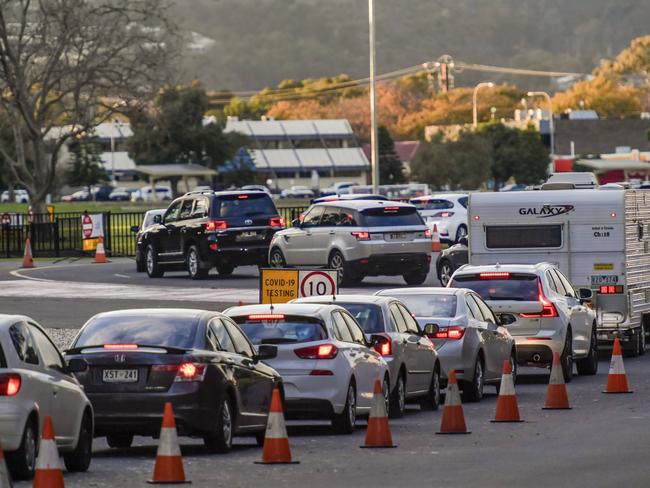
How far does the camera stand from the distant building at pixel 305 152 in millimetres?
167875

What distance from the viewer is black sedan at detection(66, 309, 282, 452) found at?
15023 millimetres

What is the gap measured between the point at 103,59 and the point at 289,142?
115 metres

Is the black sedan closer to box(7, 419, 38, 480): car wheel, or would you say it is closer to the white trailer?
box(7, 419, 38, 480): car wheel

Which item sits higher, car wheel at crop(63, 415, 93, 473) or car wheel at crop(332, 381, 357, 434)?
car wheel at crop(63, 415, 93, 473)

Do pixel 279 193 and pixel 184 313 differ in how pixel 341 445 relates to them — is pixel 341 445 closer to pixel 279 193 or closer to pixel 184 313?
pixel 184 313

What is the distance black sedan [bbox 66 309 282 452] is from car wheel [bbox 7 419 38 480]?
6.38 feet

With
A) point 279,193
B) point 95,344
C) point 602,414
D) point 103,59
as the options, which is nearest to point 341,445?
point 95,344

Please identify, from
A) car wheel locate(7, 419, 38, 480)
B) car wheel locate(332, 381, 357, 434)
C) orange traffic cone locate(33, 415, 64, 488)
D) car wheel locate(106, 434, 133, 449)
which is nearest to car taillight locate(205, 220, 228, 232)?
car wheel locate(332, 381, 357, 434)

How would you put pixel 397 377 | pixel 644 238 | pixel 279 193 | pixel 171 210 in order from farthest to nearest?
pixel 279 193 < pixel 171 210 < pixel 644 238 < pixel 397 377

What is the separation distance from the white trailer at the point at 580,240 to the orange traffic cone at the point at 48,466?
18101mm

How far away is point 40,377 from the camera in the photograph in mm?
13273

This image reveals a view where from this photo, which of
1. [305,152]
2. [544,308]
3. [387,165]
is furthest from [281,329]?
[305,152]

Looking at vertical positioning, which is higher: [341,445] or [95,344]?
[95,344]

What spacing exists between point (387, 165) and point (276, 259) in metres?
99.5
